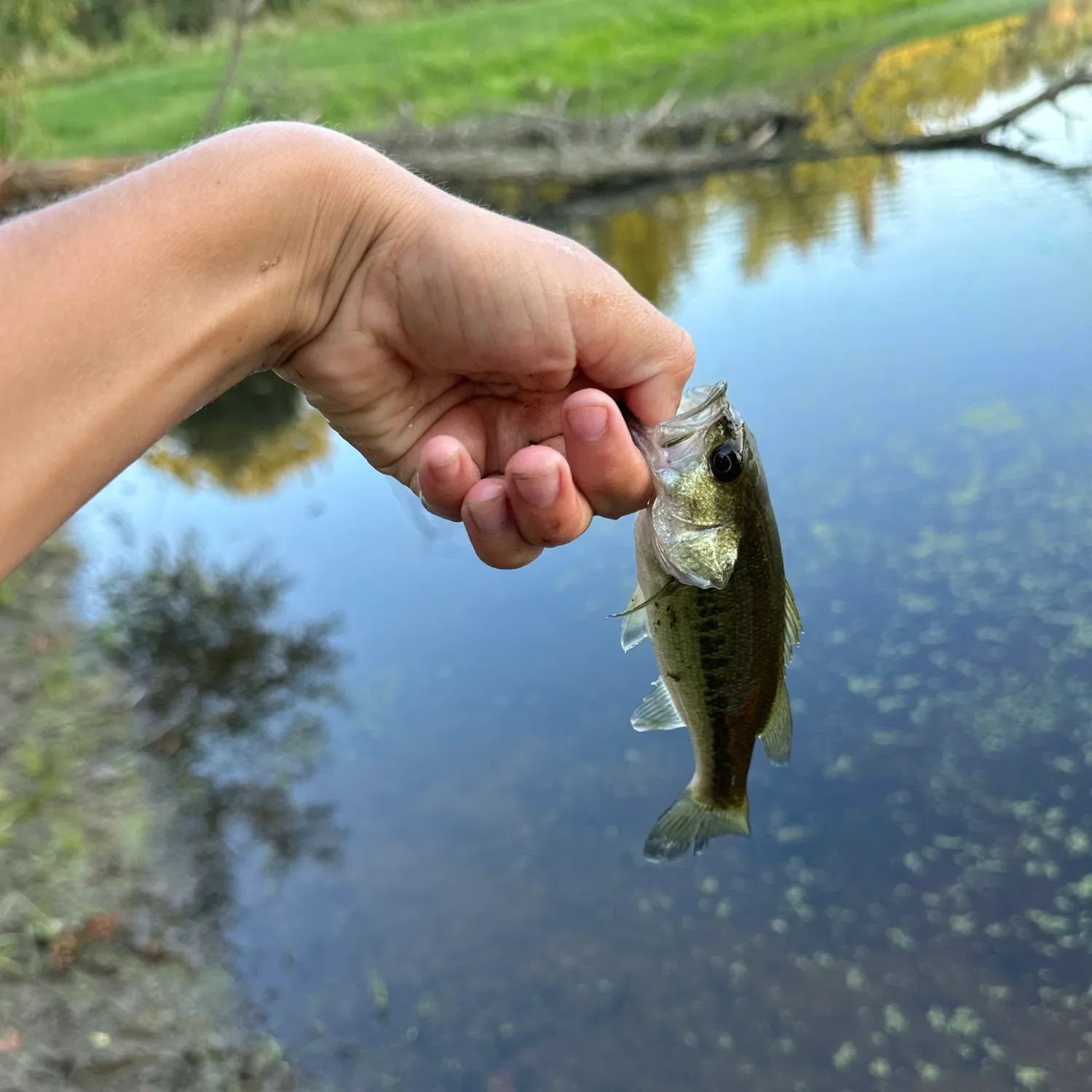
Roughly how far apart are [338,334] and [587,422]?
0.72 m

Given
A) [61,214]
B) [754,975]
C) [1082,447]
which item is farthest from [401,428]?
[1082,447]

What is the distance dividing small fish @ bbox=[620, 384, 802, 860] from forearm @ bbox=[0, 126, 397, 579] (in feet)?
2.82

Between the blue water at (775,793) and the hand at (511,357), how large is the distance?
2711mm

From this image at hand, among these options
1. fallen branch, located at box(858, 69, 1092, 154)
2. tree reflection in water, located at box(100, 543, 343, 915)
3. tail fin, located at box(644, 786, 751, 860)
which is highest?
tail fin, located at box(644, 786, 751, 860)

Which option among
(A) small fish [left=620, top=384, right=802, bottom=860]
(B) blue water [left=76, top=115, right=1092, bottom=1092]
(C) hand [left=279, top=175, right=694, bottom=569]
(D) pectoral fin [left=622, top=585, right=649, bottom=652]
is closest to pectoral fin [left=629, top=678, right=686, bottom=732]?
(A) small fish [left=620, top=384, right=802, bottom=860]

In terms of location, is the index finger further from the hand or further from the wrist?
the wrist

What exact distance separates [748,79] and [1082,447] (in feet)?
52.1

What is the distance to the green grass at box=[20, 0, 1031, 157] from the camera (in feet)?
64.9

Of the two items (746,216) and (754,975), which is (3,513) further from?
(746,216)

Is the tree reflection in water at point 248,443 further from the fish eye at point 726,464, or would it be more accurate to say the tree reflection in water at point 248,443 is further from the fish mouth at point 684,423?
the fish eye at point 726,464

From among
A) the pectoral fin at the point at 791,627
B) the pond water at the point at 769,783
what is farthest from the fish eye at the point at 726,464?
the pond water at the point at 769,783

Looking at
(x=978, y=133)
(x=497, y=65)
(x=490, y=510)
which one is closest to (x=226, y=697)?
(x=490, y=510)

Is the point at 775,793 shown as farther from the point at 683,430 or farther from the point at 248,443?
the point at 248,443

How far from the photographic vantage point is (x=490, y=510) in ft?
7.49
